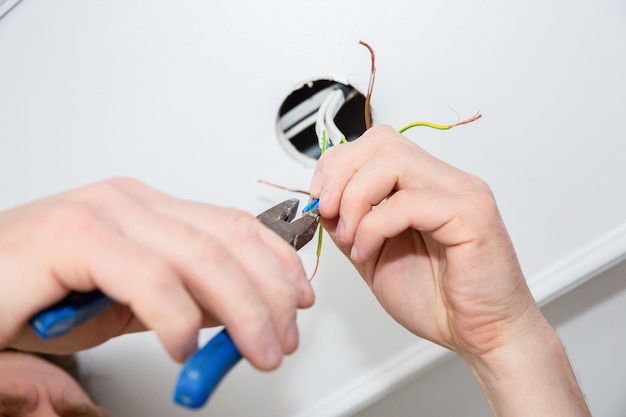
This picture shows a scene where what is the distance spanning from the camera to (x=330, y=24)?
28.6 inches

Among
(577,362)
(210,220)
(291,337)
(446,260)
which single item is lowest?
(577,362)

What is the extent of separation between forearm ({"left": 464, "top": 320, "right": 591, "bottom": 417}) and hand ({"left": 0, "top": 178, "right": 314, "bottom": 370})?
0.38 meters

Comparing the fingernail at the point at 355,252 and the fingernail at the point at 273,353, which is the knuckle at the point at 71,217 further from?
the fingernail at the point at 355,252

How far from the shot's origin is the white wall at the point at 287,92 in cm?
72

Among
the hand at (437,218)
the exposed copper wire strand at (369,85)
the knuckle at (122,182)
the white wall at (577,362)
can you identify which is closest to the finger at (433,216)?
the hand at (437,218)

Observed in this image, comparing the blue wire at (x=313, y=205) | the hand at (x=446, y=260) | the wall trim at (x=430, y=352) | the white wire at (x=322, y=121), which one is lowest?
the wall trim at (x=430, y=352)

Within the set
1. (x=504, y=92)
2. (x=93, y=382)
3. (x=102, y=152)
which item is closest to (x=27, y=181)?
(x=102, y=152)

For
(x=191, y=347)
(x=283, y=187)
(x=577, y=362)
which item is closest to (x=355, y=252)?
(x=283, y=187)

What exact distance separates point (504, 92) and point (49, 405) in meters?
0.75

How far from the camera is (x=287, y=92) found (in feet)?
2.48

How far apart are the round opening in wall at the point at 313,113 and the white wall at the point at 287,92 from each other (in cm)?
3

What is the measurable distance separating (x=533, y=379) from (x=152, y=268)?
21.0 inches

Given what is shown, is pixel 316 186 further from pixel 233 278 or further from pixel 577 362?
pixel 577 362

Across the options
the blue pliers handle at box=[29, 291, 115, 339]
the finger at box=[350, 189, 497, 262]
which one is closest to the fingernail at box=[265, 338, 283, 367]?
the blue pliers handle at box=[29, 291, 115, 339]
